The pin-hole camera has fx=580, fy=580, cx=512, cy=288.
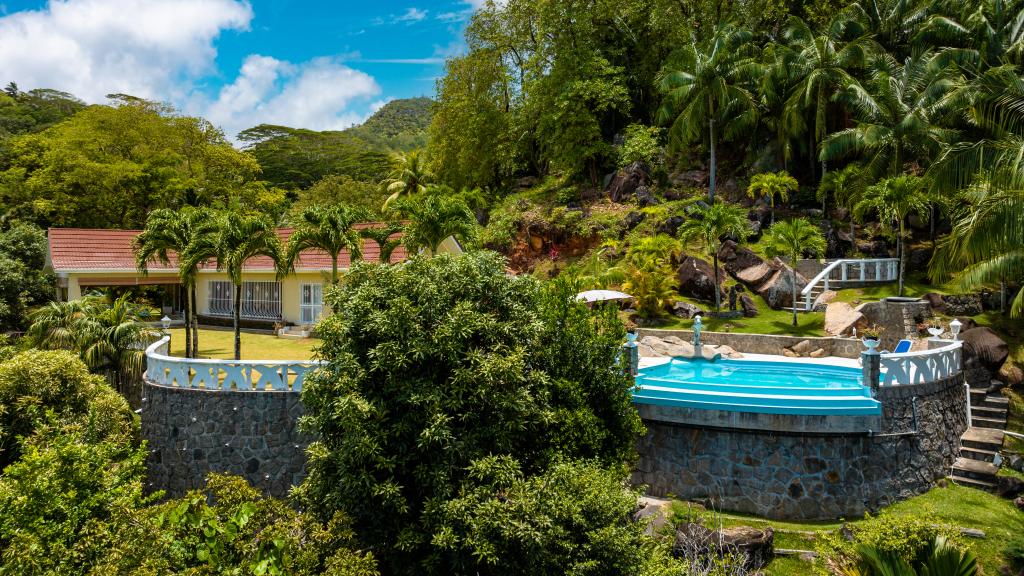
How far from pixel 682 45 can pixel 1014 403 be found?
2676cm

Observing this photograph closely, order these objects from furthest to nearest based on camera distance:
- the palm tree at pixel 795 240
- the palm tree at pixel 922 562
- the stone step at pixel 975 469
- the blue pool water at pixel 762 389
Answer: the palm tree at pixel 795 240 → the stone step at pixel 975 469 → the blue pool water at pixel 762 389 → the palm tree at pixel 922 562

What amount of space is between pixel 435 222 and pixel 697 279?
39.8ft

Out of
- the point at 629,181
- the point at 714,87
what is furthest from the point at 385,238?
the point at 714,87

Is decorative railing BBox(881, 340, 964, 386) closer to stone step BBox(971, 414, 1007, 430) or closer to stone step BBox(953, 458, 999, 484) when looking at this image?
stone step BBox(971, 414, 1007, 430)

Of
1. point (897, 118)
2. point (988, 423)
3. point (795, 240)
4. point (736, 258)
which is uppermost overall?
point (897, 118)

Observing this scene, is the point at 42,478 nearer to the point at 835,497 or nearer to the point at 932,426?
the point at 835,497

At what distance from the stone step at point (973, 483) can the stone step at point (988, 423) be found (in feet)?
7.57

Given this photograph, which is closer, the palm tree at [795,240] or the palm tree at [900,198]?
the palm tree at [900,198]

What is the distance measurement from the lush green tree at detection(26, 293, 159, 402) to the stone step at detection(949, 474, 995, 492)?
21034mm

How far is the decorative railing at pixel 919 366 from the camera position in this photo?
498 inches

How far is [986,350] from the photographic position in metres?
15.8

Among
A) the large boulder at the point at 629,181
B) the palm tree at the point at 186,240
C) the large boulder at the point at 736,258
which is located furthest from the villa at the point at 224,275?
the large boulder at the point at 736,258

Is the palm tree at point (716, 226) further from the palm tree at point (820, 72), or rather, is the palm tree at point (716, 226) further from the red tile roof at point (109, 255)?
the red tile roof at point (109, 255)

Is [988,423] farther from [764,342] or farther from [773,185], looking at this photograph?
[773,185]
